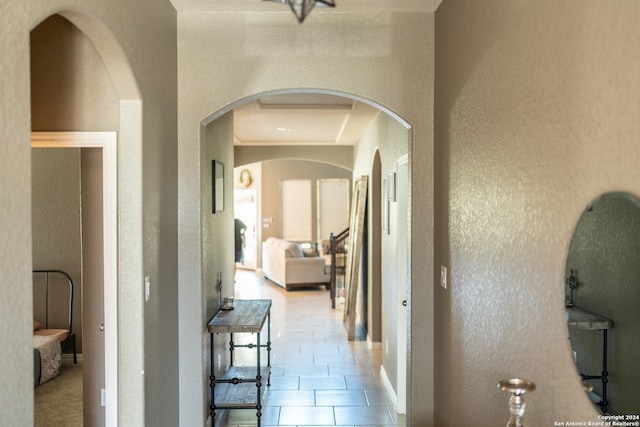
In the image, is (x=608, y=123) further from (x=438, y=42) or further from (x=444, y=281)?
(x=438, y=42)

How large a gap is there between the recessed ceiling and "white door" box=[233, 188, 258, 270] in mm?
5552

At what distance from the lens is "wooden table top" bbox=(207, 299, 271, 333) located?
3.69 meters

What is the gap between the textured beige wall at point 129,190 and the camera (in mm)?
1459

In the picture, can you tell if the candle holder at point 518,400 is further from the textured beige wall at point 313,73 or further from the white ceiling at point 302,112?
the textured beige wall at point 313,73

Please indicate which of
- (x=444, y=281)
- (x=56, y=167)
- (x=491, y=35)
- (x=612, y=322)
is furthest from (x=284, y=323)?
(x=612, y=322)

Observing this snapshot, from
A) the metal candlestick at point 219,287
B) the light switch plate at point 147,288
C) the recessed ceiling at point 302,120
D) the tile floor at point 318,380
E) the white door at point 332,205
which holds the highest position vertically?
the recessed ceiling at point 302,120

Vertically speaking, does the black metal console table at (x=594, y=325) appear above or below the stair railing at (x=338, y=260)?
above

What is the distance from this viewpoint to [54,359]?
193 inches

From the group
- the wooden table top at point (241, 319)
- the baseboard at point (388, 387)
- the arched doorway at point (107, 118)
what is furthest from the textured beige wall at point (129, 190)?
the baseboard at point (388, 387)

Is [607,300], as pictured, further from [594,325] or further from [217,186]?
[217,186]

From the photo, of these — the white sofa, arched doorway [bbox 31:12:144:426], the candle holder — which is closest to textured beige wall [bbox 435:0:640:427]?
the candle holder

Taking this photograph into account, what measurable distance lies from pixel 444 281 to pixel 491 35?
55.8 inches

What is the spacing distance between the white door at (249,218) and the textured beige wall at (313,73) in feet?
35.8

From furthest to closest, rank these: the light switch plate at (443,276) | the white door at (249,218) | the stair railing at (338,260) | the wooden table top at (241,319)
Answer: the white door at (249,218)
the stair railing at (338,260)
the wooden table top at (241,319)
the light switch plate at (443,276)
